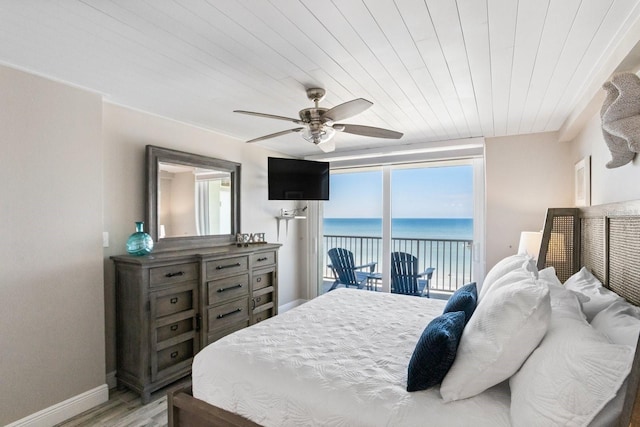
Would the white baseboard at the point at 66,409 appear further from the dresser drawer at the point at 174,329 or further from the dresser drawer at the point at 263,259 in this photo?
the dresser drawer at the point at 263,259

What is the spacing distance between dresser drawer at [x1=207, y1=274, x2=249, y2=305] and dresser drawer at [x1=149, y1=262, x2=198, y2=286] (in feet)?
0.66

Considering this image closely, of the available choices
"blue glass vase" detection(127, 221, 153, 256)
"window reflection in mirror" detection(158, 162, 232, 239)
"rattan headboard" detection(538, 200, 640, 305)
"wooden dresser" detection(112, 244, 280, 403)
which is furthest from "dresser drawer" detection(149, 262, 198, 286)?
"rattan headboard" detection(538, 200, 640, 305)

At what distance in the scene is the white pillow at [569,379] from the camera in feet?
3.04

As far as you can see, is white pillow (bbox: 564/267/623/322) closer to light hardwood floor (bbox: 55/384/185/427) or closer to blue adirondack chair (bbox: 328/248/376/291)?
light hardwood floor (bbox: 55/384/185/427)

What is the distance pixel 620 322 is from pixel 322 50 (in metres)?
1.90

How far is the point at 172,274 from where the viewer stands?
2.63 metres

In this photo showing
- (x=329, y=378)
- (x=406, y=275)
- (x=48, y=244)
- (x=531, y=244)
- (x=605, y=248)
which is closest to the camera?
(x=329, y=378)

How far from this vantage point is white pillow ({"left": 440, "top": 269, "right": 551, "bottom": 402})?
46.9 inches

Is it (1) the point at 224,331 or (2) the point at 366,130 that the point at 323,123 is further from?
(1) the point at 224,331

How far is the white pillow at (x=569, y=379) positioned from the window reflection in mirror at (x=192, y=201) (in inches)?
117

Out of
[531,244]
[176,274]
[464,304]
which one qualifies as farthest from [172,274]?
[531,244]

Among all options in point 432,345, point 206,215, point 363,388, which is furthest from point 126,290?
point 432,345

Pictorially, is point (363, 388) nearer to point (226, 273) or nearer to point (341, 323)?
point (341, 323)

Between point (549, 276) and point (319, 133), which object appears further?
point (319, 133)
